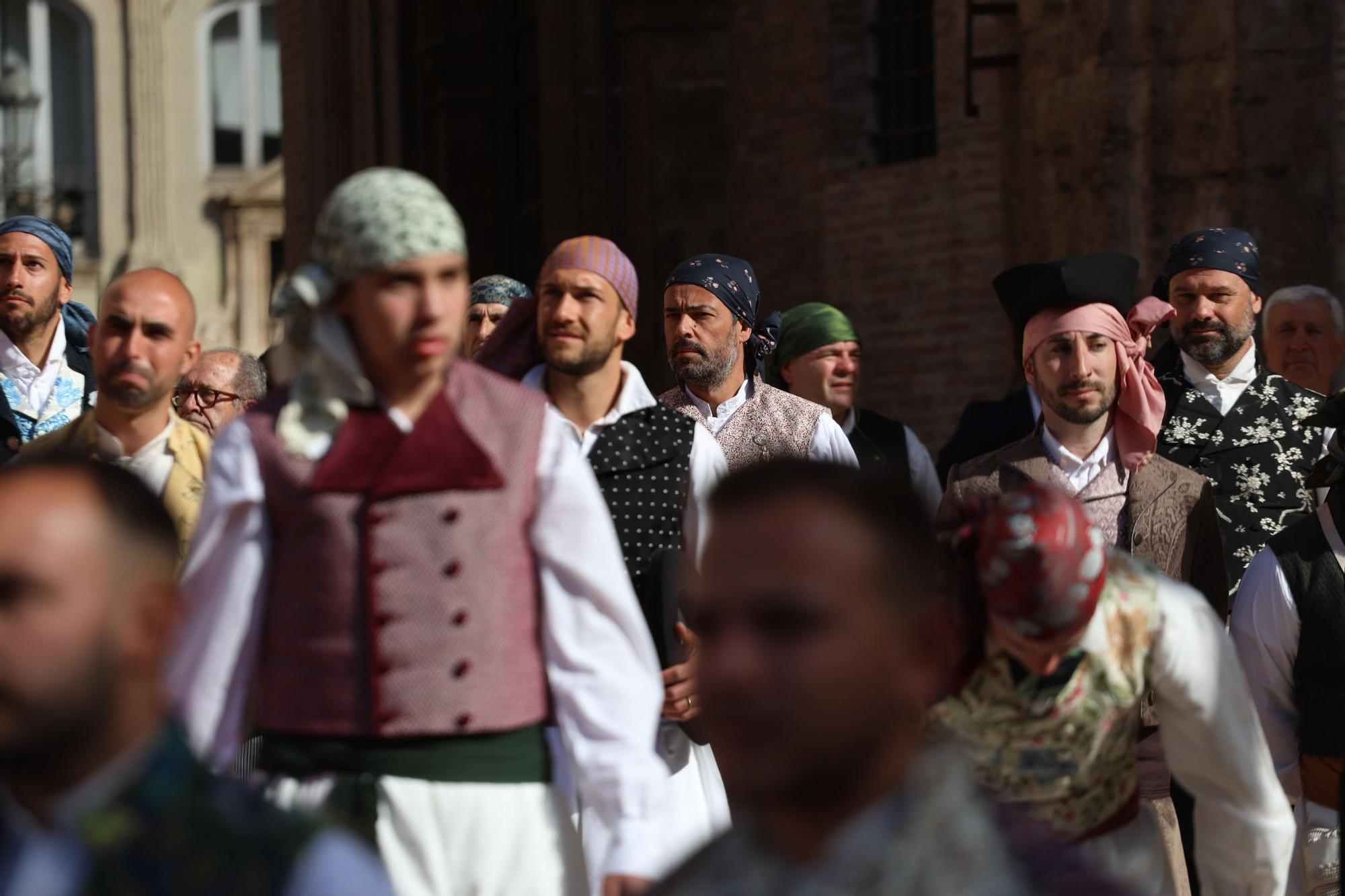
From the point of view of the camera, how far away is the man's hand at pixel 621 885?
366 cm

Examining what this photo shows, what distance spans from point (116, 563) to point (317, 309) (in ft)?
4.80

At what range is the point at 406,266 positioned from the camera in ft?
12.4

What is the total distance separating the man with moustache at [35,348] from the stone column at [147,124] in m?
35.8

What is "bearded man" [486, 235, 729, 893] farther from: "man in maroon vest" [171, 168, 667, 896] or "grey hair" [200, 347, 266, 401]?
"grey hair" [200, 347, 266, 401]

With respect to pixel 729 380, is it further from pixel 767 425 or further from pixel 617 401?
pixel 617 401

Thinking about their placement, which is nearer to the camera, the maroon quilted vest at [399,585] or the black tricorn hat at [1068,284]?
the maroon quilted vest at [399,585]

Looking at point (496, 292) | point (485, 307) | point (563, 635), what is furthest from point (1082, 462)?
point (496, 292)

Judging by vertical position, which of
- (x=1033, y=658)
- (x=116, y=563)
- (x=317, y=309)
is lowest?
(x=1033, y=658)

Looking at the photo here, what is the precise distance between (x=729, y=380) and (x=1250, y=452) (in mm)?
1729

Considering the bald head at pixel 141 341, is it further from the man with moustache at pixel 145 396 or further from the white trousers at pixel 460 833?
the white trousers at pixel 460 833

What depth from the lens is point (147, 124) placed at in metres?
42.3

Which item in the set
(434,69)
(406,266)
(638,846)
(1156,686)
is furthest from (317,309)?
(434,69)

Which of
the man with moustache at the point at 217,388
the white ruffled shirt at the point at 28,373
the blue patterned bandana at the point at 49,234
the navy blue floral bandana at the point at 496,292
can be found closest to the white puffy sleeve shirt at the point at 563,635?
the white ruffled shirt at the point at 28,373

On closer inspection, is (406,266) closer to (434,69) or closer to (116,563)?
(116,563)
